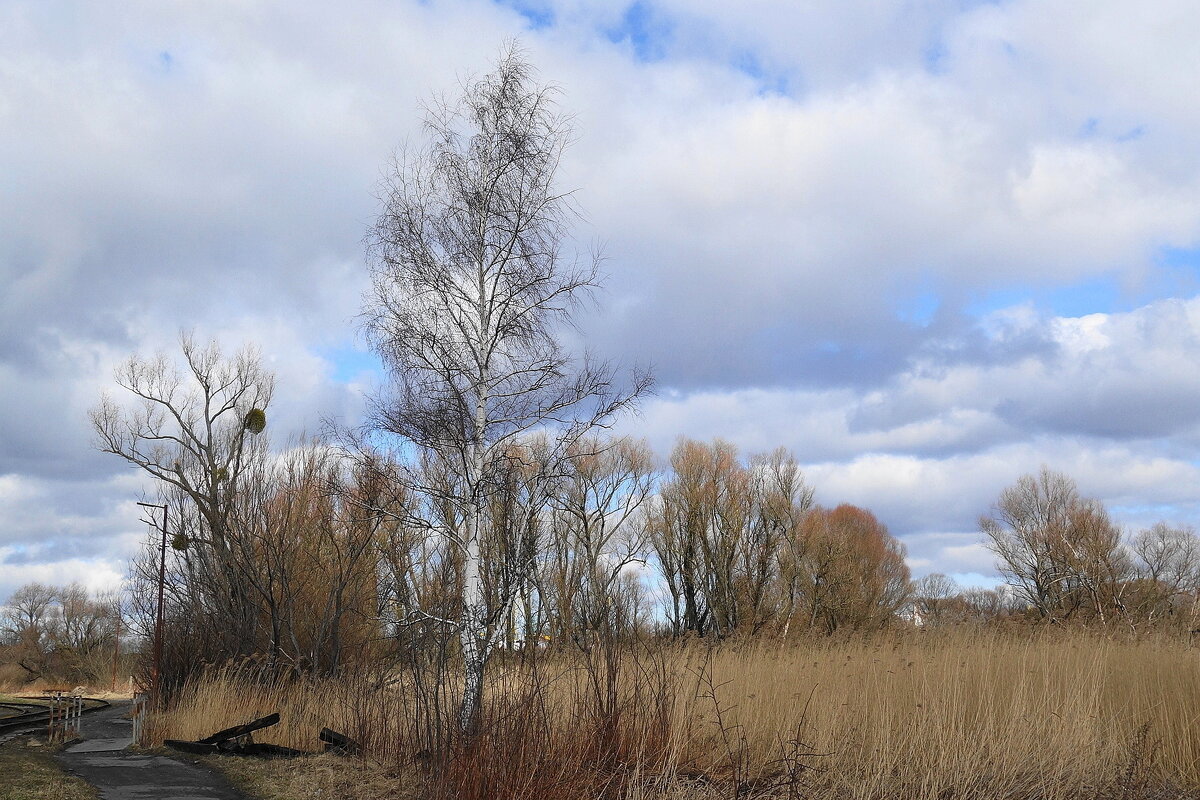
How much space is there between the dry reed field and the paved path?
85cm

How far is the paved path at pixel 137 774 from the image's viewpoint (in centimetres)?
1002

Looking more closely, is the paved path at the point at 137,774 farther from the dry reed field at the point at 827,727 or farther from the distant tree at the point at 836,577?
the distant tree at the point at 836,577

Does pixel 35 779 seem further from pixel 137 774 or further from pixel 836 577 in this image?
pixel 836 577

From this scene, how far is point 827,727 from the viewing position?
8.24 metres

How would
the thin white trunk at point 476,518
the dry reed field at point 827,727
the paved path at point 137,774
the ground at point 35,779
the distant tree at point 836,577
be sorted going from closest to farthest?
the dry reed field at point 827,727
the ground at point 35,779
the paved path at point 137,774
the thin white trunk at point 476,518
the distant tree at point 836,577

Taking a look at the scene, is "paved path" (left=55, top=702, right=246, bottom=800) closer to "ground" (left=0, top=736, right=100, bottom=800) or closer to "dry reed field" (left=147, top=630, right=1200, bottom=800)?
"ground" (left=0, top=736, right=100, bottom=800)

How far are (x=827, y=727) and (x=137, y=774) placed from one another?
876 cm

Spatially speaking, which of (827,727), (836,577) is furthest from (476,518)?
(836,577)

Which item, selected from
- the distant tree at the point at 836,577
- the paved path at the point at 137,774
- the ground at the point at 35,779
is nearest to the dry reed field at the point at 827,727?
the paved path at the point at 137,774

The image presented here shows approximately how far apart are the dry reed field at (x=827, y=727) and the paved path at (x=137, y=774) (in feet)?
2.77

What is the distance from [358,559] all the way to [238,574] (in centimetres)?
321

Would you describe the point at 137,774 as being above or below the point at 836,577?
below

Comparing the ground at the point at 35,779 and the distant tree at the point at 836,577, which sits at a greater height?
the distant tree at the point at 836,577

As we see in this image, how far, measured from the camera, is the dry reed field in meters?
6.29
